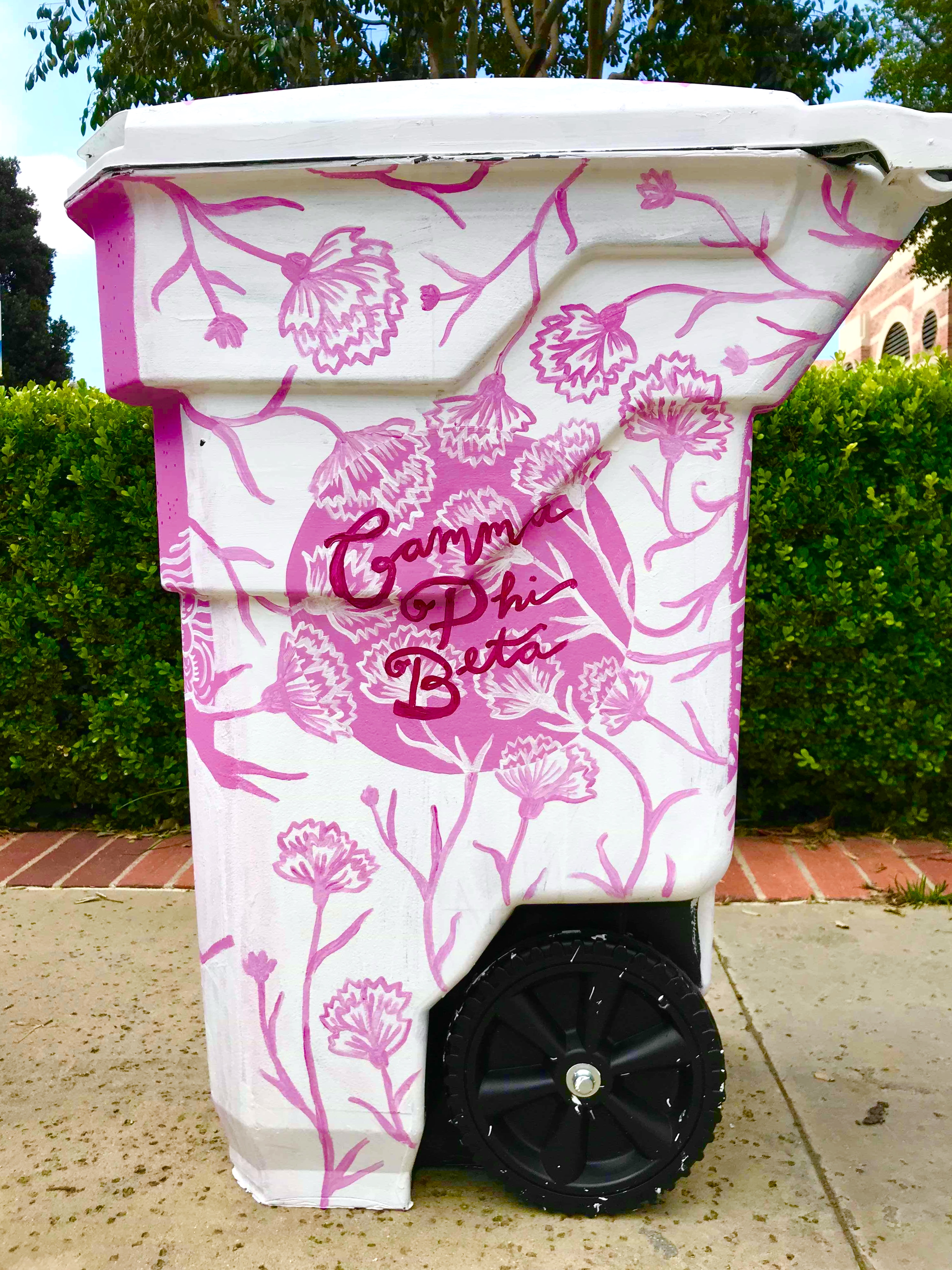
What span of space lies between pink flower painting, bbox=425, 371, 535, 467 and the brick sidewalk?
205 centimetres

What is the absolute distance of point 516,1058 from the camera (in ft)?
5.27

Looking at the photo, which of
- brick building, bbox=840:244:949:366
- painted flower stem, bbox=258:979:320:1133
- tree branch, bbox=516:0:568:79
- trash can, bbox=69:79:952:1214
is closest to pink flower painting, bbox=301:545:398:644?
trash can, bbox=69:79:952:1214

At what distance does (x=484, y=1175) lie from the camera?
175cm

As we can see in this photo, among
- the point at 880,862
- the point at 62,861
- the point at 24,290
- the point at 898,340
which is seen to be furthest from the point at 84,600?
the point at 898,340

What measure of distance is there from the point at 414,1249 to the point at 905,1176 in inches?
33.0

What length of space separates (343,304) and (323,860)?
2.55 feet

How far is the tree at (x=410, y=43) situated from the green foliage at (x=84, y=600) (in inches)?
200

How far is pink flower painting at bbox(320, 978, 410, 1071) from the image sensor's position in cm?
155

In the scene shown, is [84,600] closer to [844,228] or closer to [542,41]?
[844,228]

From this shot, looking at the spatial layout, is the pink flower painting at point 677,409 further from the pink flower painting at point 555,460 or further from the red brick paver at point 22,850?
the red brick paver at point 22,850

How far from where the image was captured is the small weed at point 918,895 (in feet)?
9.82

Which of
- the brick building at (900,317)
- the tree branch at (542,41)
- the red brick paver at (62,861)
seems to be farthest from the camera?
the brick building at (900,317)

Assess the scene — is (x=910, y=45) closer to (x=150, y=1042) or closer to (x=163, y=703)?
(x=163, y=703)

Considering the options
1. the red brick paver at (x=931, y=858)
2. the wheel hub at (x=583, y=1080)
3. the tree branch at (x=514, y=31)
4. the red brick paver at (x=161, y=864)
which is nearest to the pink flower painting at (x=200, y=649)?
the wheel hub at (x=583, y=1080)
